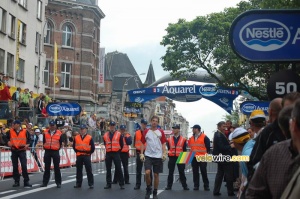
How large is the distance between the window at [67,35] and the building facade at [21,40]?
15.2 metres

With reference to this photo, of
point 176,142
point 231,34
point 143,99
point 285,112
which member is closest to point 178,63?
point 143,99

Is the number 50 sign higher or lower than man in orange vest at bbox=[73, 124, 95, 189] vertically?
higher

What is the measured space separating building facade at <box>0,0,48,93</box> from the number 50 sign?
3380 cm

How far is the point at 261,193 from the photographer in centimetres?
439

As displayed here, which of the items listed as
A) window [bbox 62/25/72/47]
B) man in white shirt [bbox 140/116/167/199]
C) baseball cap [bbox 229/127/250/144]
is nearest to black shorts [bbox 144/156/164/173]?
man in white shirt [bbox 140/116/167/199]

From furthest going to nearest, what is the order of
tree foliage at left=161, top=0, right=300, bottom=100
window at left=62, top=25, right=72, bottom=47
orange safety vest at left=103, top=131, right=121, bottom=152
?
window at left=62, top=25, right=72, bottom=47
tree foliage at left=161, top=0, right=300, bottom=100
orange safety vest at left=103, top=131, right=121, bottom=152

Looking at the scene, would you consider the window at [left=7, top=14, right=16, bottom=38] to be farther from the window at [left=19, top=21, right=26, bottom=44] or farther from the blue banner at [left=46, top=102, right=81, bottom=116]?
the blue banner at [left=46, top=102, right=81, bottom=116]

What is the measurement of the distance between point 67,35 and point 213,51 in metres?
28.6

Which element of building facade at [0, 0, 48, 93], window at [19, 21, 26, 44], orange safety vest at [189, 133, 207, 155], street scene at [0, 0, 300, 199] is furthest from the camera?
window at [19, 21, 26, 44]

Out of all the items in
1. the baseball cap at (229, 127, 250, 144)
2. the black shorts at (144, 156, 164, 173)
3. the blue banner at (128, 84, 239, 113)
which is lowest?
the black shorts at (144, 156, 164, 173)

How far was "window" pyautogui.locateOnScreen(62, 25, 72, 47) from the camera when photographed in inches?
2587

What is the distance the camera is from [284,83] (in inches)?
301

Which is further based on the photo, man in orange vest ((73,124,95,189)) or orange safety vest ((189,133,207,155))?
orange safety vest ((189,133,207,155))

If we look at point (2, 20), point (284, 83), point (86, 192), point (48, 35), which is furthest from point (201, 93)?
point (284, 83)
